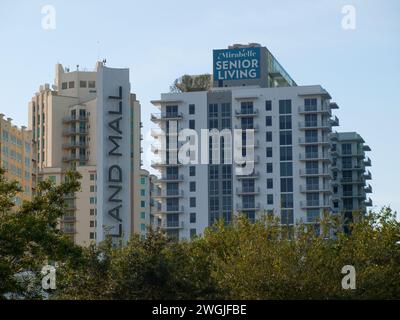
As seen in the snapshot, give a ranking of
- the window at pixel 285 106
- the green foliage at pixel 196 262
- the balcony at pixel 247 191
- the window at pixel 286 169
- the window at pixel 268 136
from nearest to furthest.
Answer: the green foliage at pixel 196 262, the balcony at pixel 247 191, the window at pixel 286 169, the window at pixel 285 106, the window at pixel 268 136

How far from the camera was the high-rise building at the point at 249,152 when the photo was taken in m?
173

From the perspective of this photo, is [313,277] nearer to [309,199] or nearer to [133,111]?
[309,199]

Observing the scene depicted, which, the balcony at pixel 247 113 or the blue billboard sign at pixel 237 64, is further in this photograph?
the blue billboard sign at pixel 237 64

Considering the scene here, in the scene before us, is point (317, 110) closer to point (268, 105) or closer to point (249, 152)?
point (268, 105)

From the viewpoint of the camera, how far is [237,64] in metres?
180

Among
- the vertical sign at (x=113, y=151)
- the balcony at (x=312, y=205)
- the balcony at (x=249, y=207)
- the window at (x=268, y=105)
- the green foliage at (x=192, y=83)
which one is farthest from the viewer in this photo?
the green foliage at (x=192, y=83)

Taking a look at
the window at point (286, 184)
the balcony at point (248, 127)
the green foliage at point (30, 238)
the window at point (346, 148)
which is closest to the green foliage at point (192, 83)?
the balcony at point (248, 127)

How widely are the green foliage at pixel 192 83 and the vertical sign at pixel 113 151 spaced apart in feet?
66.0

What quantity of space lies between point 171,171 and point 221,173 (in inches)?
304

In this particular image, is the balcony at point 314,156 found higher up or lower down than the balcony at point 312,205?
higher up

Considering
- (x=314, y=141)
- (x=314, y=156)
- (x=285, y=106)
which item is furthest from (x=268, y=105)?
(x=314, y=156)

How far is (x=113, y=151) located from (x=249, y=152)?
24809mm

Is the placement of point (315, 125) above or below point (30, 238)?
above

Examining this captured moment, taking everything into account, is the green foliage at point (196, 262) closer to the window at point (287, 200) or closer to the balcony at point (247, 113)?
the window at point (287, 200)
